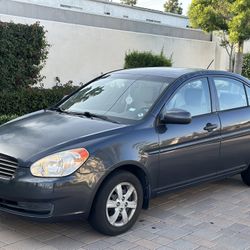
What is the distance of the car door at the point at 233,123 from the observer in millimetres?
5387

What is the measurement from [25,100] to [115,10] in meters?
14.9

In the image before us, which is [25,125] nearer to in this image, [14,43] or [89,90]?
[89,90]

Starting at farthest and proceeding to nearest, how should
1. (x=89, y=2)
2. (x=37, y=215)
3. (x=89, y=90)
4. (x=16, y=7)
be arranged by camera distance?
(x=89, y=2)
(x=16, y=7)
(x=89, y=90)
(x=37, y=215)

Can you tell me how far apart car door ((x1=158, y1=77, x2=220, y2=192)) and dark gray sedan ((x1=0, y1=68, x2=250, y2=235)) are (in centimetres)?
1

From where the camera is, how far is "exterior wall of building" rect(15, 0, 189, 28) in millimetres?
19967

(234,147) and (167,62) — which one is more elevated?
(167,62)

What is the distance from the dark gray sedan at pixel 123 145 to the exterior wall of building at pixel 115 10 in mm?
13348

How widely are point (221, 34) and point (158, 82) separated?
499 inches

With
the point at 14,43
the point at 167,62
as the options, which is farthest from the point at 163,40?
the point at 14,43

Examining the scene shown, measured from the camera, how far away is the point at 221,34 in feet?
55.7

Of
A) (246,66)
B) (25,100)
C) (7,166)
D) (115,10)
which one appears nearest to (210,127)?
(7,166)

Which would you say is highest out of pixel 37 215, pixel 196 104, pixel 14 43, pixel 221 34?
pixel 221 34

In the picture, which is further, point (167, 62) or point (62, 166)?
point (167, 62)

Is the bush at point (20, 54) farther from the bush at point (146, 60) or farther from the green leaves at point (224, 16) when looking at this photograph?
the green leaves at point (224, 16)
